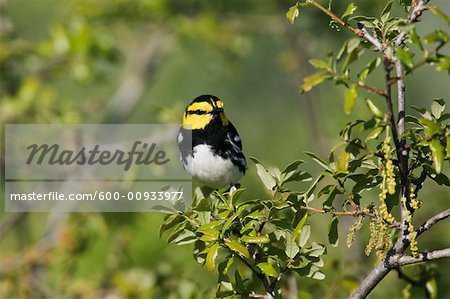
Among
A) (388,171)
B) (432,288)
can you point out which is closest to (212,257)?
(388,171)

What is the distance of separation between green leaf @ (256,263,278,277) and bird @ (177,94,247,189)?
0.84 metres

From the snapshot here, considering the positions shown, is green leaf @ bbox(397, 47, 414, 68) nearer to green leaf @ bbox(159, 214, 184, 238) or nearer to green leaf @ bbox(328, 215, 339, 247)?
green leaf @ bbox(328, 215, 339, 247)

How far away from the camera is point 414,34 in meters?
1.19

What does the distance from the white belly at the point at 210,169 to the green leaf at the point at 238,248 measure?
0.84m

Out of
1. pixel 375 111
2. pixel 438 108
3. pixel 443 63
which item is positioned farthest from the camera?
pixel 438 108

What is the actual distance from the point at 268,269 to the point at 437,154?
415 millimetres

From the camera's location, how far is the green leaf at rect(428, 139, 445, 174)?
1251 mm

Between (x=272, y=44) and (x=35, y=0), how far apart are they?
2.03 meters

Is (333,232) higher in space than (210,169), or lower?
lower

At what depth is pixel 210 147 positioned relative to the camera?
95.9 inches

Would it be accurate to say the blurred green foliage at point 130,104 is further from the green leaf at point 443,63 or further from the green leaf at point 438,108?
the green leaf at point 443,63

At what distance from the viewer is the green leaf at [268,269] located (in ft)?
4.95

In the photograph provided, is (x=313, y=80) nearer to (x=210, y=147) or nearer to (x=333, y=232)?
(x=333, y=232)

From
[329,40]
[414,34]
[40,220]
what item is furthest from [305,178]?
[40,220]
